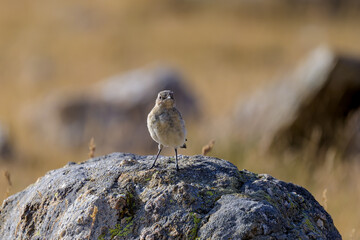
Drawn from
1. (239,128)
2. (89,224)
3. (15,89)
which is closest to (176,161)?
(89,224)

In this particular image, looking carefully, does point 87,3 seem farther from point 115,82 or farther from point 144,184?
point 144,184

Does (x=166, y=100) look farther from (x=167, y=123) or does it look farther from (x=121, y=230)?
(x=121, y=230)

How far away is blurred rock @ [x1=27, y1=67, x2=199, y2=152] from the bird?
836 centimetres

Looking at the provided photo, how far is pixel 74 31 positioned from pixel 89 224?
2611cm

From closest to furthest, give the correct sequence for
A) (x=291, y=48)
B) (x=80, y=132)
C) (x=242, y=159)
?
(x=242, y=159)
(x=80, y=132)
(x=291, y=48)

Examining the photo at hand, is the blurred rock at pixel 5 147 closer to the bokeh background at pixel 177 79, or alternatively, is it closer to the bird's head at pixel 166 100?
the bokeh background at pixel 177 79

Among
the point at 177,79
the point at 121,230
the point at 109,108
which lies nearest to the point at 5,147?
the point at 109,108

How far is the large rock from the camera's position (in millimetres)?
2836

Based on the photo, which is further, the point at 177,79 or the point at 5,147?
the point at 177,79

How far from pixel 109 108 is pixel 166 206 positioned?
35.1ft

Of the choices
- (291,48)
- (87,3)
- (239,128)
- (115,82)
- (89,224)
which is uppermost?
(87,3)

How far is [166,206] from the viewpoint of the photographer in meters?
2.96

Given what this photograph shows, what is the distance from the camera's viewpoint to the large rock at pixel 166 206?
2836mm

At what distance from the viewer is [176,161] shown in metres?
3.26
